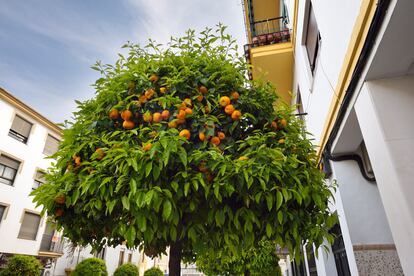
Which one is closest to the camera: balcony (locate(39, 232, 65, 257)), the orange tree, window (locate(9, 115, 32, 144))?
the orange tree

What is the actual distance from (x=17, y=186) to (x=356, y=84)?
21.6m

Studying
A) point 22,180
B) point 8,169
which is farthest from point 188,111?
point 22,180

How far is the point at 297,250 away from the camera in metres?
2.13

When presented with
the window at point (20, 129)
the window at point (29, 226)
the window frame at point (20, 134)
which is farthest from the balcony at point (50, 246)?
the window at point (20, 129)

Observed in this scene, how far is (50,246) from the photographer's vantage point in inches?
812

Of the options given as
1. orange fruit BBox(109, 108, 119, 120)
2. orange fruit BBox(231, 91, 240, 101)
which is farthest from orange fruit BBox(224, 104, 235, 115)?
orange fruit BBox(109, 108, 119, 120)

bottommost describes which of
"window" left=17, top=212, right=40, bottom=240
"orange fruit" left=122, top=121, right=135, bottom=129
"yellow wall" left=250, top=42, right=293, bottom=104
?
"orange fruit" left=122, top=121, right=135, bottom=129

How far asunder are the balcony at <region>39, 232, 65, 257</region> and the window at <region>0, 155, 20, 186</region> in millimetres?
5030

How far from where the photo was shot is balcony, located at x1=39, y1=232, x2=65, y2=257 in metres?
19.9

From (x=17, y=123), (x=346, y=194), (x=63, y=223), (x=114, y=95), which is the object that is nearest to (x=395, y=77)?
(x=346, y=194)

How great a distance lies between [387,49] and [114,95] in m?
2.54

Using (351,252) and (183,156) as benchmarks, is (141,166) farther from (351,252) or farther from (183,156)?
(351,252)

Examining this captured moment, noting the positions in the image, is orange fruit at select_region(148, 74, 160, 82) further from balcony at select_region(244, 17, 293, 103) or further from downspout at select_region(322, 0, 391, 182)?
balcony at select_region(244, 17, 293, 103)

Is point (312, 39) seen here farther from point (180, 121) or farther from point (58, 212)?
point (58, 212)
